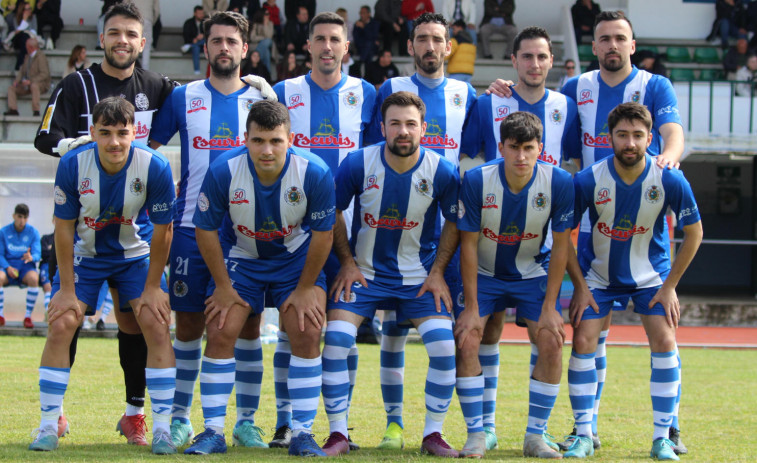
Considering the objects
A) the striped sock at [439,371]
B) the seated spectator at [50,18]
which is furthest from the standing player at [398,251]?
the seated spectator at [50,18]

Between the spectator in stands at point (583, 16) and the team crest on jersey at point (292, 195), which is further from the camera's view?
the spectator in stands at point (583, 16)

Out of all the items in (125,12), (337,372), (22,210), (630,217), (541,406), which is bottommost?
(541,406)

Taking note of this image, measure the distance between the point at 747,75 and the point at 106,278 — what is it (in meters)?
16.5

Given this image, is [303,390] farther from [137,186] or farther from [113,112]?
[113,112]

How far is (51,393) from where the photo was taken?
16.1 feet

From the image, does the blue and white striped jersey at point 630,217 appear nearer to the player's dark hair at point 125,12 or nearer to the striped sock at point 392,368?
the striped sock at point 392,368

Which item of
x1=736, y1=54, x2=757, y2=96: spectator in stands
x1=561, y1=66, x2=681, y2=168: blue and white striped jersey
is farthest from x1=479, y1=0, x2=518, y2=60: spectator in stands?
x1=561, y1=66, x2=681, y2=168: blue and white striped jersey

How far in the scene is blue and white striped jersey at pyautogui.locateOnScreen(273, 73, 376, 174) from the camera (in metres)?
5.66

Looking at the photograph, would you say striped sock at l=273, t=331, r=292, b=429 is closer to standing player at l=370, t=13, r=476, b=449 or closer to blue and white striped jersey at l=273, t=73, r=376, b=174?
standing player at l=370, t=13, r=476, b=449

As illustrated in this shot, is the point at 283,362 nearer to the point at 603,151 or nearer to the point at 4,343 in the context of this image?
the point at 603,151

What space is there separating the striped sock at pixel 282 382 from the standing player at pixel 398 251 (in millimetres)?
486

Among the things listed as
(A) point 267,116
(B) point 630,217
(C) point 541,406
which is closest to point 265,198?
(A) point 267,116

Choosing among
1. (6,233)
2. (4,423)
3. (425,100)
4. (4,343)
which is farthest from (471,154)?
(6,233)

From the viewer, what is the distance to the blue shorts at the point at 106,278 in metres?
5.09
